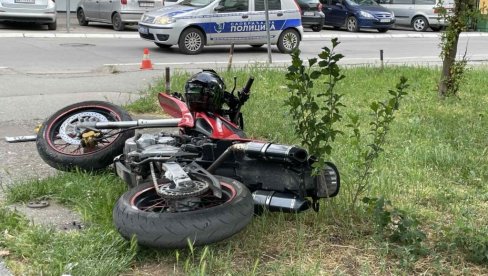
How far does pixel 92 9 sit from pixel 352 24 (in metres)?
11.5

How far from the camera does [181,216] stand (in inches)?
137

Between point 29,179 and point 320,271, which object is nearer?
point 320,271

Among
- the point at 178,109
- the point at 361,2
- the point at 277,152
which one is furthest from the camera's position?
the point at 361,2

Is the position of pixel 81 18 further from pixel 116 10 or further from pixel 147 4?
pixel 147 4

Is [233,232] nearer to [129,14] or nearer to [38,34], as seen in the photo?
[38,34]

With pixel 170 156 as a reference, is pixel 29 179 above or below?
below

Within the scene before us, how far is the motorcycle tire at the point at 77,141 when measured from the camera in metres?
5.15

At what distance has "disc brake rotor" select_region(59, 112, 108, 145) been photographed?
5.35 m

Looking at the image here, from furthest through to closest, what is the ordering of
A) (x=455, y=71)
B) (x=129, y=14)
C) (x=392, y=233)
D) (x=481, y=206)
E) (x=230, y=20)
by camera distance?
1. (x=129, y=14)
2. (x=230, y=20)
3. (x=455, y=71)
4. (x=481, y=206)
5. (x=392, y=233)

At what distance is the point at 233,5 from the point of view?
16.7 meters

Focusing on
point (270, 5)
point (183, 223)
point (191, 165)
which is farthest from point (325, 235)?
point (270, 5)

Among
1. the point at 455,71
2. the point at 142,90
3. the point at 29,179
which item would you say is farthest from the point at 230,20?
the point at 29,179

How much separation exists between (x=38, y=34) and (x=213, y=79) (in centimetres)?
1576

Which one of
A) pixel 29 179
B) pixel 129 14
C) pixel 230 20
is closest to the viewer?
pixel 29 179
